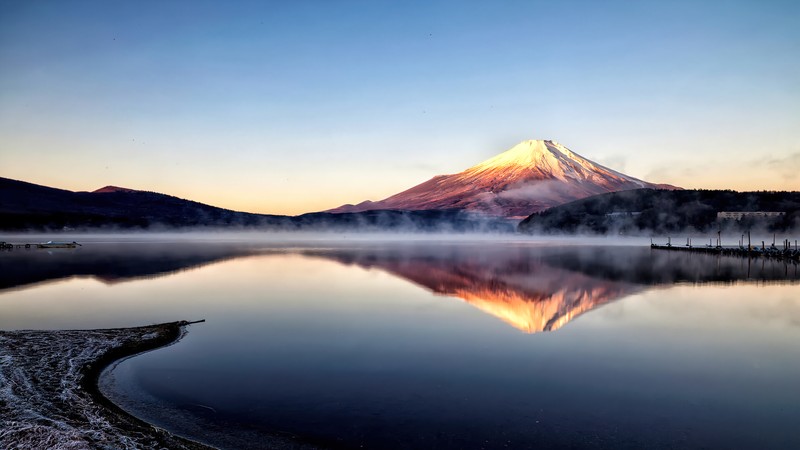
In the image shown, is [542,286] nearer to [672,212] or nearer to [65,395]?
[65,395]

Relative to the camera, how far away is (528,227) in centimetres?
17975

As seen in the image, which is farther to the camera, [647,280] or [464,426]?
[647,280]

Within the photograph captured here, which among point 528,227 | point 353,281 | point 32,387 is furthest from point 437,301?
point 528,227

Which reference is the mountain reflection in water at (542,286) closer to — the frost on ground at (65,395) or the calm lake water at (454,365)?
the calm lake water at (454,365)

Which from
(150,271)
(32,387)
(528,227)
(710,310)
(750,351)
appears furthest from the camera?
(528,227)

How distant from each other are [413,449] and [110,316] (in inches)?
518

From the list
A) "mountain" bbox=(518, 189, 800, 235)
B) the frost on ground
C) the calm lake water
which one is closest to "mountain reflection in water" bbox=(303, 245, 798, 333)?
the calm lake water

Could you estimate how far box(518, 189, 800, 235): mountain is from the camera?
131375 millimetres

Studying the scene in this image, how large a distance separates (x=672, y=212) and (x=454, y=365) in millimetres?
152932

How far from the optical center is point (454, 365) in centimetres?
1077

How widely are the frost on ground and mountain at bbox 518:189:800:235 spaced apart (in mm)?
146108

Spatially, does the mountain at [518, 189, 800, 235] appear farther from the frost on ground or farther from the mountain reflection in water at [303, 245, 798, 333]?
the frost on ground

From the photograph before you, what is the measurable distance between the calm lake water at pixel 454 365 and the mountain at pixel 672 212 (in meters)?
129

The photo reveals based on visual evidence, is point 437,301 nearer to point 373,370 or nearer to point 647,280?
point 373,370
